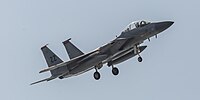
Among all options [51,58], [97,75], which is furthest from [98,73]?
[51,58]

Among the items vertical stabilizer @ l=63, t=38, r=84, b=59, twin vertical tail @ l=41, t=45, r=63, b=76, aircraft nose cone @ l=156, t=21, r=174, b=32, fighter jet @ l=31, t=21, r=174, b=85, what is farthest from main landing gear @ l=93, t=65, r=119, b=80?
aircraft nose cone @ l=156, t=21, r=174, b=32

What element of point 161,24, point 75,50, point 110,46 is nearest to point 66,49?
point 75,50

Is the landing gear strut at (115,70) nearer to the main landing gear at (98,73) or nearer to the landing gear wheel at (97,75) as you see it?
the main landing gear at (98,73)

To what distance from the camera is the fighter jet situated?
61.2m

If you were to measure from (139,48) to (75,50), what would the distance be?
19.0ft

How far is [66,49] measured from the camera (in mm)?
66000

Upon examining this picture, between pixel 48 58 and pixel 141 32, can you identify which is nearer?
pixel 141 32

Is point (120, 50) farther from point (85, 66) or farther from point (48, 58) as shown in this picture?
point (48, 58)

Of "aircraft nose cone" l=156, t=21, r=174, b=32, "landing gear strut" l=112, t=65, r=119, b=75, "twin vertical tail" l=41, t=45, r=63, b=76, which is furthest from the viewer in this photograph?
"twin vertical tail" l=41, t=45, r=63, b=76

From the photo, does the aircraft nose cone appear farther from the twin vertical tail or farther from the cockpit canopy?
the twin vertical tail

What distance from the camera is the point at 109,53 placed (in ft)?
205

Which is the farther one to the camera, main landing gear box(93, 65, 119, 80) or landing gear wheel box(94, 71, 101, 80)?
landing gear wheel box(94, 71, 101, 80)

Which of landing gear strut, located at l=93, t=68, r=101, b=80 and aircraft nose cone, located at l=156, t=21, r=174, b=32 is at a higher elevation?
aircraft nose cone, located at l=156, t=21, r=174, b=32

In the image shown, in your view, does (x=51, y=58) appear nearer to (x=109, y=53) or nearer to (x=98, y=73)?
(x=98, y=73)
